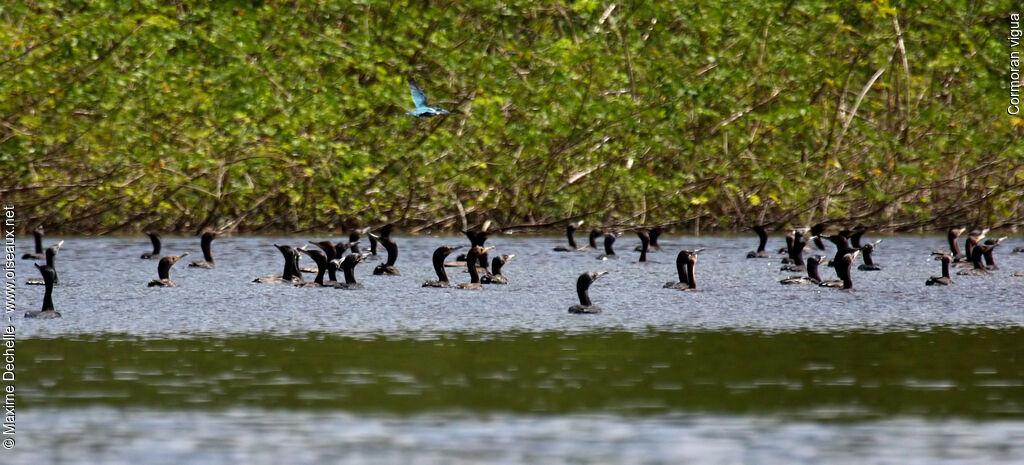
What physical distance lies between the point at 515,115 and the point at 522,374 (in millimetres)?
32252

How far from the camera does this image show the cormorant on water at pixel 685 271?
27594 millimetres

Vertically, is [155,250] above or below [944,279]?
above

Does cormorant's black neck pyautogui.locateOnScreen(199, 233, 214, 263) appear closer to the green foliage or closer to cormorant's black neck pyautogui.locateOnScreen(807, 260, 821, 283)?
the green foliage

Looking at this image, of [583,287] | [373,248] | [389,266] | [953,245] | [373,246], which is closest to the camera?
[583,287]

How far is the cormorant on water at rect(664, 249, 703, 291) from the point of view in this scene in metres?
27.6

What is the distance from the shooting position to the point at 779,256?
123ft

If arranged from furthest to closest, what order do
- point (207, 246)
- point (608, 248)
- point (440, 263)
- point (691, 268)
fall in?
point (608, 248), point (207, 246), point (440, 263), point (691, 268)

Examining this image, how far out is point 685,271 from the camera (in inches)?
1139

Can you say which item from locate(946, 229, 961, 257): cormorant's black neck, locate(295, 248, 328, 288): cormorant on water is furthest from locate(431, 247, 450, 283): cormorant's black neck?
locate(946, 229, 961, 257): cormorant's black neck

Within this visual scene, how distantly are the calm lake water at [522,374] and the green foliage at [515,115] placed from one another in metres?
15.6

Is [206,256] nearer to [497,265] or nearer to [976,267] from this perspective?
[497,265]

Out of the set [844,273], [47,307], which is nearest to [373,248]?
[844,273]

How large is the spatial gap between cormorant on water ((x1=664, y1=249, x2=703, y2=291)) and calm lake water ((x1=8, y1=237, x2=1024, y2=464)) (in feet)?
1.13

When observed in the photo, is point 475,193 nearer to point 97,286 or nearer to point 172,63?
point 172,63
